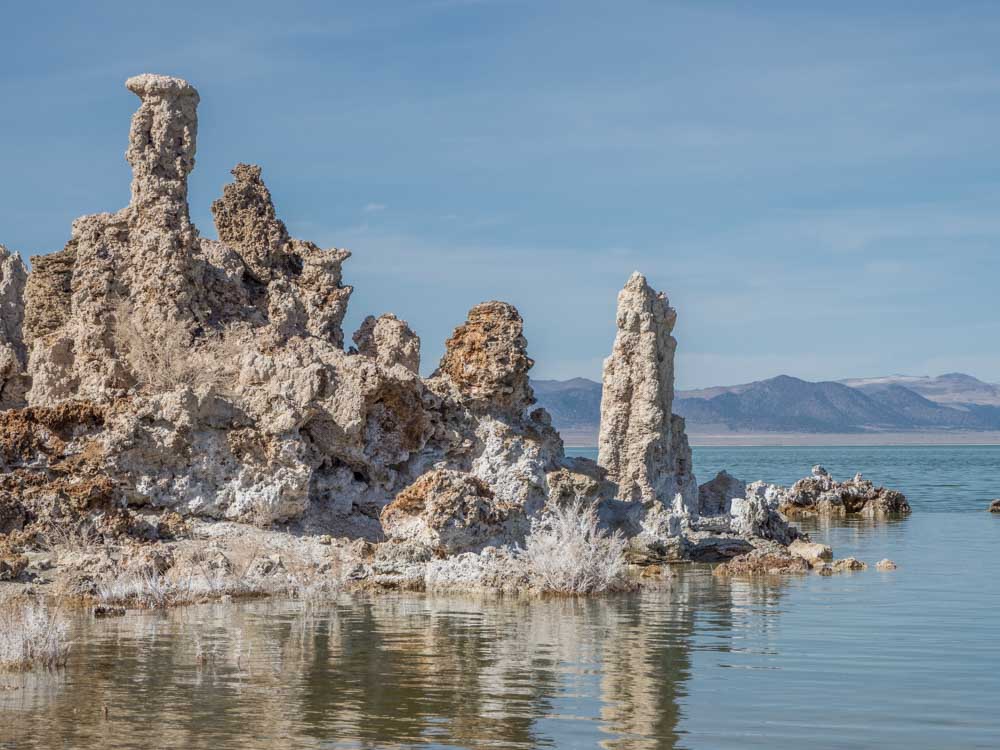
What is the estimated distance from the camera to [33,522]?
1986 cm

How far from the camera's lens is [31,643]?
1343 cm

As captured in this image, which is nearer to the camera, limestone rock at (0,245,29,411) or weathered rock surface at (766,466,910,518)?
limestone rock at (0,245,29,411)

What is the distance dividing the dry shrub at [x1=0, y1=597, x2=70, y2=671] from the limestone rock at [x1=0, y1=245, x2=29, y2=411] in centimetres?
1191

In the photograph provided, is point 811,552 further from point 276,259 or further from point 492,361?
point 276,259

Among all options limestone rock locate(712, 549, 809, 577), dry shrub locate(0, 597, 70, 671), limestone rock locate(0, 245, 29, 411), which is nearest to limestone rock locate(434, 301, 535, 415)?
limestone rock locate(712, 549, 809, 577)

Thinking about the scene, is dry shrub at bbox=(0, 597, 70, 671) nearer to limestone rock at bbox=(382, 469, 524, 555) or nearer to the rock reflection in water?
the rock reflection in water

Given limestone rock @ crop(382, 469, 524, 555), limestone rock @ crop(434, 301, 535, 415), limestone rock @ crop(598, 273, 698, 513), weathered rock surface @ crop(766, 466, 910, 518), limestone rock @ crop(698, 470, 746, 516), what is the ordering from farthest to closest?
weathered rock surface @ crop(766, 466, 910, 518) → limestone rock @ crop(698, 470, 746, 516) → limestone rock @ crop(598, 273, 698, 513) → limestone rock @ crop(434, 301, 535, 415) → limestone rock @ crop(382, 469, 524, 555)

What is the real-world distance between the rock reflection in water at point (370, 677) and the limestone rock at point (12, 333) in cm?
887

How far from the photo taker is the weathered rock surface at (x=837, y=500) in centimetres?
4878

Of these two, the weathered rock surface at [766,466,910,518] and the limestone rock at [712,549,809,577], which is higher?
the weathered rock surface at [766,466,910,518]

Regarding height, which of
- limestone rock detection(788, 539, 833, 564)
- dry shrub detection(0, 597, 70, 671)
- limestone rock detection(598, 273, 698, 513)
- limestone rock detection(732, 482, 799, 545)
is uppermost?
limestone rock detection(598, 273, 698, 513)

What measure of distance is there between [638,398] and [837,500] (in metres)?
25.3

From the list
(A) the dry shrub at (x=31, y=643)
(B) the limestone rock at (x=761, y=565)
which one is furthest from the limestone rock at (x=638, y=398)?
(A) the dry shrub at (x=31, y=643)

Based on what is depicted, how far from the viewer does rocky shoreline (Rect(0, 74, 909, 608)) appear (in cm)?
1980
